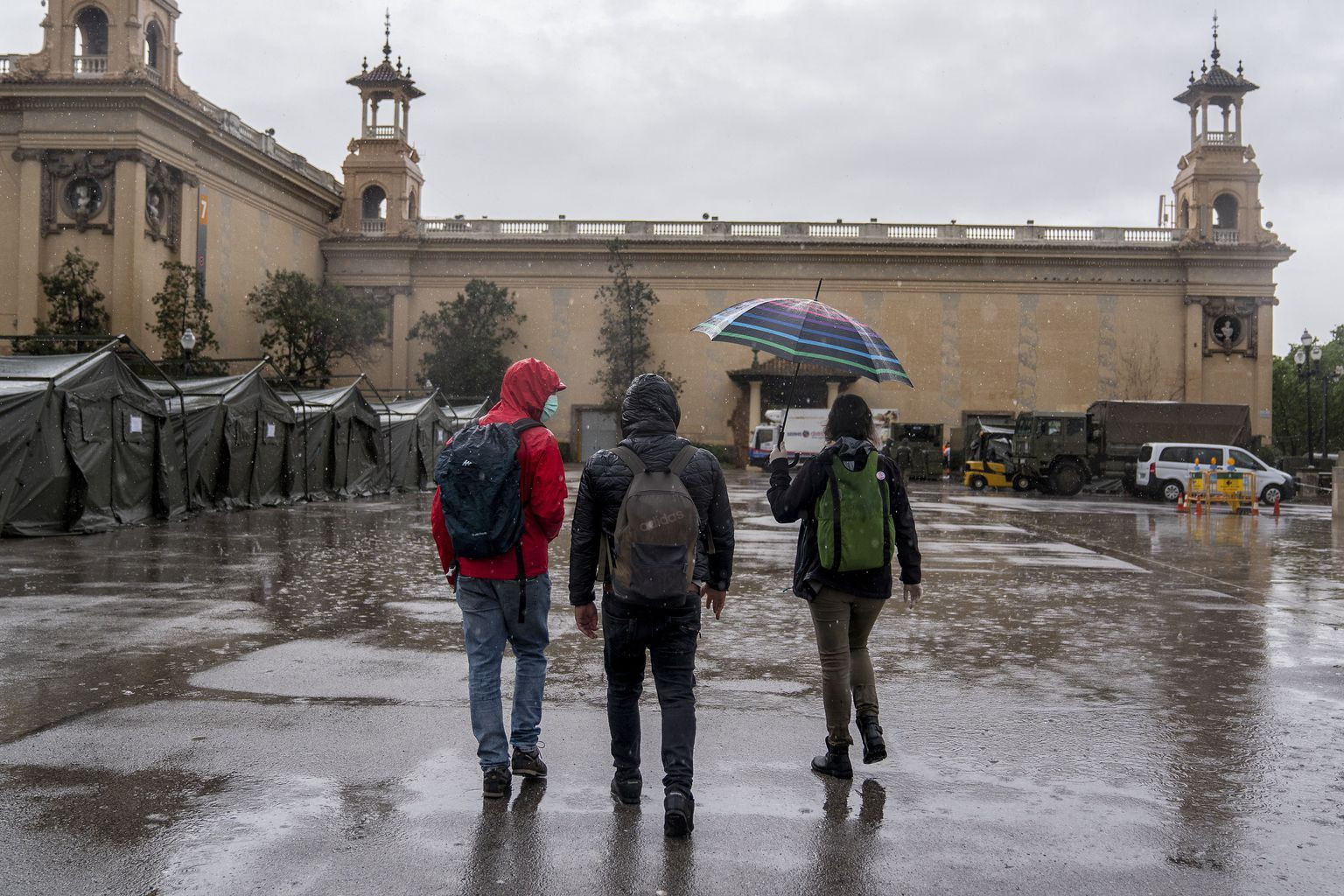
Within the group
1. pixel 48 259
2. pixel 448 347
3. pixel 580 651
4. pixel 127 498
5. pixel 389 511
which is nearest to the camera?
pixel 580 651

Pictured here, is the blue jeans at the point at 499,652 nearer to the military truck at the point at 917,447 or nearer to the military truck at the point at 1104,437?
the military truck at the point at 1104,437

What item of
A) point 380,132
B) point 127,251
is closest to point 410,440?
point 127,251

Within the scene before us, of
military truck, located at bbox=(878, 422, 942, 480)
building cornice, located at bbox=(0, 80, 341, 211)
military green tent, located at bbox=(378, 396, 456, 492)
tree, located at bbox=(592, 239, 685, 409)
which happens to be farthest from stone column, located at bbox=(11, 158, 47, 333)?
military truck, located at bbox=(878, 422, 942, 480)

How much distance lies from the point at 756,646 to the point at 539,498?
148 inches

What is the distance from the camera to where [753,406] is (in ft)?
178

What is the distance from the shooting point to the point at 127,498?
17953 mm

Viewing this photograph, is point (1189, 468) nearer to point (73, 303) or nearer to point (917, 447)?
point (917, 447)

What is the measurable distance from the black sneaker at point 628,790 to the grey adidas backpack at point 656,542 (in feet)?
2.52

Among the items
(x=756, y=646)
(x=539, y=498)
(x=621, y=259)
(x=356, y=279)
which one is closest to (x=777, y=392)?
(x=621, y=259)

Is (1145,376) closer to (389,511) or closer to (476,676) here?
(389,511)

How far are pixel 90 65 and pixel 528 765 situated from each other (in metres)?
40.2

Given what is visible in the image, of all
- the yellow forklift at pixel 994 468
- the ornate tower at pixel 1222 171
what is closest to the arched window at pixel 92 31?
the yellow forklift at pixel 994 468

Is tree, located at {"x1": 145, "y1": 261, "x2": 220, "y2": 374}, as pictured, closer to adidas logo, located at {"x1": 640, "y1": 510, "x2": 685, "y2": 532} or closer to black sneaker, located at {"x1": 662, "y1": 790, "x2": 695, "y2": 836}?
adidas logo, located at {"x1": 640, "y1": 510, "x2": 685, "y2": 532}

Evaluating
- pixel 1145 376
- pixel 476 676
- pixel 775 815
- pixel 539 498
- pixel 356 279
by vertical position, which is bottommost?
pixel 775 815
